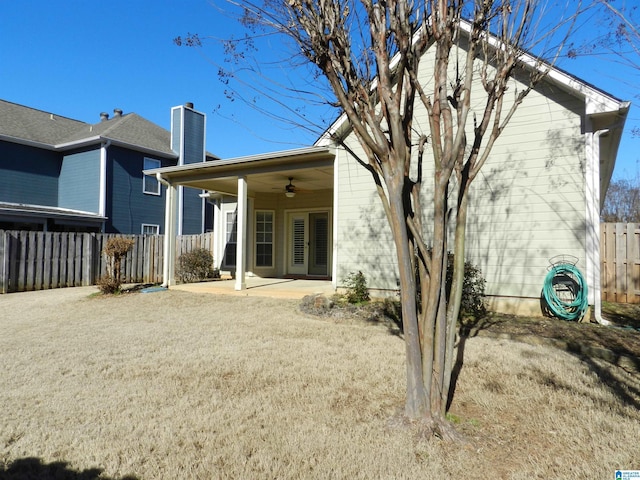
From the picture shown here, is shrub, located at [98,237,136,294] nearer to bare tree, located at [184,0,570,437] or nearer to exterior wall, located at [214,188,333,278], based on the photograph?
exterior wall, located at [214,188,333,278]

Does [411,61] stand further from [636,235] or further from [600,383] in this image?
[636,235]

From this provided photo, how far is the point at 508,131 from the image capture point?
6.99 meters

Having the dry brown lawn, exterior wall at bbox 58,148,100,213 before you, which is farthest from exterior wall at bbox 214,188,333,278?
exterior wall at bbox 58,148,100,213

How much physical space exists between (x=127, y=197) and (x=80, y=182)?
6.23ft

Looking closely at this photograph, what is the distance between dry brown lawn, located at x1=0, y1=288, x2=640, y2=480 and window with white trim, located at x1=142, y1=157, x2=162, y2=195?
1274 cm

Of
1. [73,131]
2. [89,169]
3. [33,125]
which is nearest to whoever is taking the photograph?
[89,169]

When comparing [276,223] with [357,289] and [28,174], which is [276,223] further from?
[28,174]

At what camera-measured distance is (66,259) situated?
1137cm

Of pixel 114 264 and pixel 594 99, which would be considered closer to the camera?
pixel 594 99

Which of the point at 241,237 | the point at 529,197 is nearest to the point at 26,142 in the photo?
the point at 241,237

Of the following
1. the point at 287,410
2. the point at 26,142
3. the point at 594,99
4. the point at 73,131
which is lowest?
the point at 287,410

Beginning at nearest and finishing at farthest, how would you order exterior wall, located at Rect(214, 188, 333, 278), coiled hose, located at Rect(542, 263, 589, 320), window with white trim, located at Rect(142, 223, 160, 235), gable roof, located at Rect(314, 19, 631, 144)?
gable roof, located at Rect(314, 19, 631, 144), coiled hose, located at Rect(542, 263, 589, 320), exterior wall, located at Rect(214, 188, 333, 278), window with white trim, located at Rect(142, 223, 160, 235)

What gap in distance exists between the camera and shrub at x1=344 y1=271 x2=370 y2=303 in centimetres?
783

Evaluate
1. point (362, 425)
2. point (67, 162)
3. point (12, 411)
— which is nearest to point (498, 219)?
point (362, 425)
